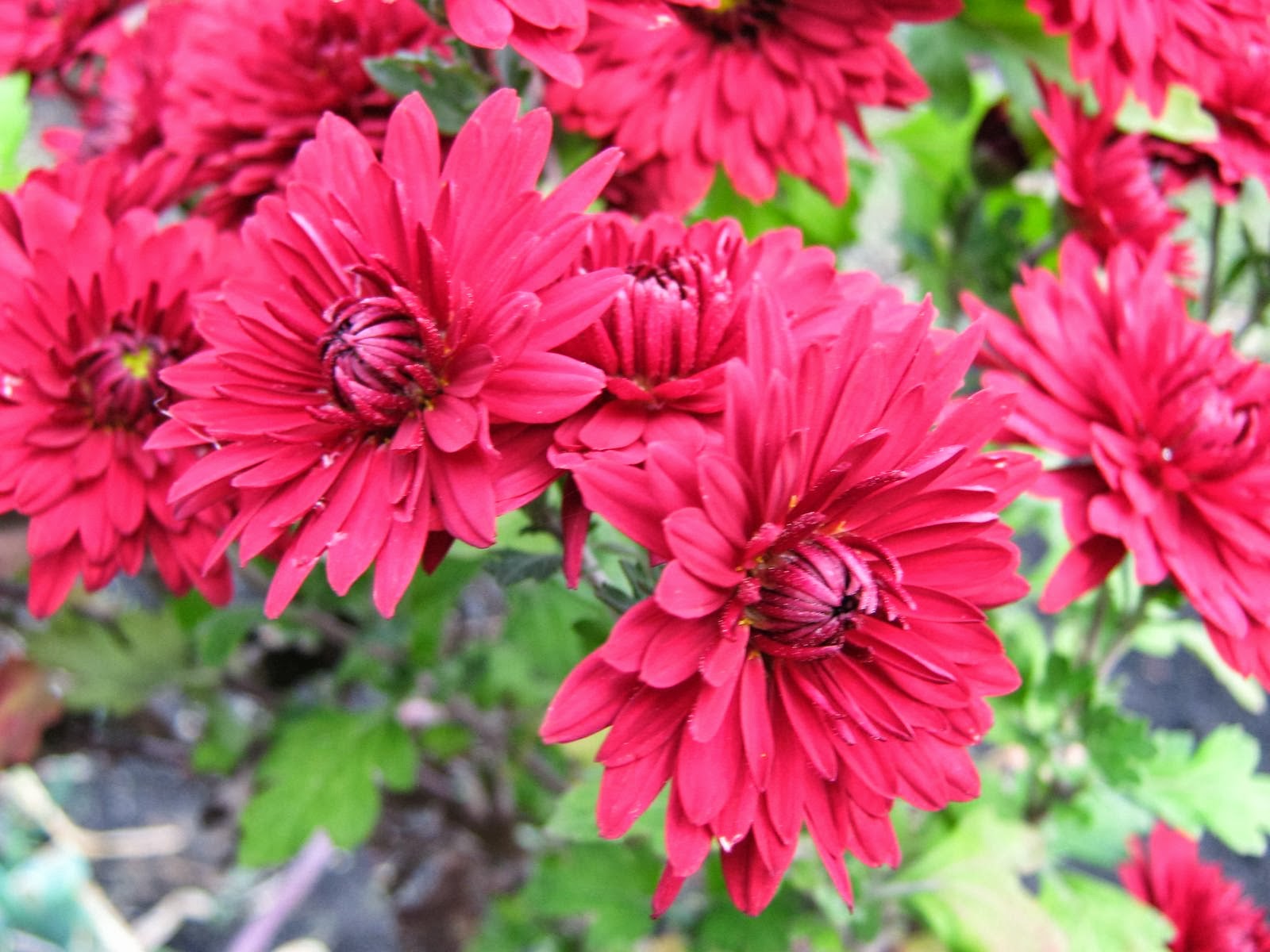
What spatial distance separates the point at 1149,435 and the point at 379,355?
0.41 metres

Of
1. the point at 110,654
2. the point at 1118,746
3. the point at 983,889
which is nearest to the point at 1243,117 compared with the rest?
the point at 1118,746

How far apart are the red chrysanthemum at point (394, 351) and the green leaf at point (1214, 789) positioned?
1.97 ft

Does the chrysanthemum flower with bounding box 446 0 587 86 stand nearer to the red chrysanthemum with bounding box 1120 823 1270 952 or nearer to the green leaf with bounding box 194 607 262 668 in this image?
the green leaf with bounding box 194 607 262 668

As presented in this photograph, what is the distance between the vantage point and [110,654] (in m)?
0.82

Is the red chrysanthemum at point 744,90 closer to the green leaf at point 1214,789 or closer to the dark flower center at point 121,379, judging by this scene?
the dark flower center at point 121,379

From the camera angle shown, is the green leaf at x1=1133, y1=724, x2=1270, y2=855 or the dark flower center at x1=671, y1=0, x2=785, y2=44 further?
the green leaf at x1=1133, y1=724, x2=1270, y2=855

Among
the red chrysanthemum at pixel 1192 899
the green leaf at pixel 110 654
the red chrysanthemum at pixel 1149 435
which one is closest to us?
the red chrysanthemum at pixel 1149 435

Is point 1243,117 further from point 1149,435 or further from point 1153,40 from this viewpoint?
point 1149,435

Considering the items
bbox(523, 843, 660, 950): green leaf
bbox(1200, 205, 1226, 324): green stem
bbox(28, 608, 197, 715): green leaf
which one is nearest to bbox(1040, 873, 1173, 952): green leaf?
bbox(523, 843, 660, 950): green leaf

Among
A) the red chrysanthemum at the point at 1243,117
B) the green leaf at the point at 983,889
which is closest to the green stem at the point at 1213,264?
the red chrysanthemum at the point at 1243,117

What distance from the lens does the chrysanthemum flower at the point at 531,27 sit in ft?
1.29

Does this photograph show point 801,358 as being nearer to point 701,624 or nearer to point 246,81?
point 701,624

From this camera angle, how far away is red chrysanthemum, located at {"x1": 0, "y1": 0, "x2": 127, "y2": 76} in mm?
744

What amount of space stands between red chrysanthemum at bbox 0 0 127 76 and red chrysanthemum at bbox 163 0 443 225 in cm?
25
